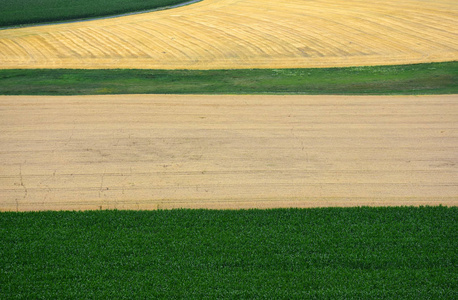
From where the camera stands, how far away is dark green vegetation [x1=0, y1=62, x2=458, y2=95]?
56.0ft

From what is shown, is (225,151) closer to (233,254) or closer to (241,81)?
(233,254)

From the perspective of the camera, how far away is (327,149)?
491 inches

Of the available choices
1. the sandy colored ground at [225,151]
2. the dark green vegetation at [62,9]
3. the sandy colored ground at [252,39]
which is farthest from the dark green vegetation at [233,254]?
the dark green vegetation at [62,9]

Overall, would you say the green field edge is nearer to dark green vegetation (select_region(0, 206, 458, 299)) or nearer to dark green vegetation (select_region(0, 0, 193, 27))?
dark green vegetation (select_region(0, 0, 193, 27))

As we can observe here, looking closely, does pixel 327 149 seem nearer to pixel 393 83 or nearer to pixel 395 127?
pixel 395 127

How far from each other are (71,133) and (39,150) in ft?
3.84

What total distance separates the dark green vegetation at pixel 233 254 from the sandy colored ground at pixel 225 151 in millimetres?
735

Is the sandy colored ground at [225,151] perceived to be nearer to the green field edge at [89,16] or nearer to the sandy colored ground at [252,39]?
the sandy colored ground at [252,39]

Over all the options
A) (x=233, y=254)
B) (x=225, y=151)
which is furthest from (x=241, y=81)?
(x=233, y=254)

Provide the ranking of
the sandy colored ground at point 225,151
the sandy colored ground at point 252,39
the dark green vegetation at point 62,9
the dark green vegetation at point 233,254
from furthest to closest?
the dark green vegetation at point 62,9, the sandy colored ground at point 252,39, the sandy colored ground at point 225,151, the dark green vegetation at point 233,254

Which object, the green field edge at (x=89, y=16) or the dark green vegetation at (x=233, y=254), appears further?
the green field edge at (x=89, y=16)

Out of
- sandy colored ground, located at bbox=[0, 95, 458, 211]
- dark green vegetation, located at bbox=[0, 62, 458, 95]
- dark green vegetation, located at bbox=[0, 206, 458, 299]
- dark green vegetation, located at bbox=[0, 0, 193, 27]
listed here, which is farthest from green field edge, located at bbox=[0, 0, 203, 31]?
dark green vegetation, located at bbox=[0, 206, 458, 299]

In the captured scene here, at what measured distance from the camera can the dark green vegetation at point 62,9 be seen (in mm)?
30844

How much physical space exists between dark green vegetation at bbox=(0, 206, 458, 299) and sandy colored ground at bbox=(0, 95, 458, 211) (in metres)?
0.74
